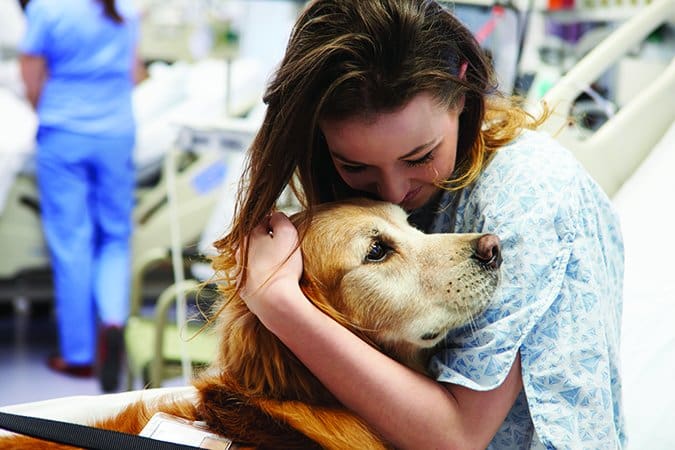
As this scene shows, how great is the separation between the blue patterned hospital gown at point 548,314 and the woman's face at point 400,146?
107 mm

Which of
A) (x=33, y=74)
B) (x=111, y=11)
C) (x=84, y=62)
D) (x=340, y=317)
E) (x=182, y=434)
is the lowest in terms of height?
(x=33, y=74)

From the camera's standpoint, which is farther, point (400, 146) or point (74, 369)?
point (74, 369)

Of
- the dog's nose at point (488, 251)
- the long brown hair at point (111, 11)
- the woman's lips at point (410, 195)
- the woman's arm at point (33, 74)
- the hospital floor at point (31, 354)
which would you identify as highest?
the dog's nose at point (488, 251)

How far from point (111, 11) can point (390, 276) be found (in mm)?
2816

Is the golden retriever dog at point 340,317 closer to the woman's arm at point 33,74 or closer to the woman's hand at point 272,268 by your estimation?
the woman's hand at point 272,268

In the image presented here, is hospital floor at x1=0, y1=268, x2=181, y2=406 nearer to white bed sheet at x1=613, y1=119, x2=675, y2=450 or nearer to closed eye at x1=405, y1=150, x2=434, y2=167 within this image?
white bed sheet at x1=613, y1=119, x2=675, y2=450

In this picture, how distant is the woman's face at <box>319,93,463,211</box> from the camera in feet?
3.95

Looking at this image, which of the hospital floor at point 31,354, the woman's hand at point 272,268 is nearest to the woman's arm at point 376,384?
the woman's hand at point 272,268

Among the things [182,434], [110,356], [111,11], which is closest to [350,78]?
[182,434]

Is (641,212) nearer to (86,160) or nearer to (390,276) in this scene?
(390,276)

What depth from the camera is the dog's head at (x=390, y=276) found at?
1255mm

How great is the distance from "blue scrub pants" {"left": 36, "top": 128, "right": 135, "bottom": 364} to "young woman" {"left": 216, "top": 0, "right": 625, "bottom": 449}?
2757 mm

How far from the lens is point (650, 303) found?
6.00ft

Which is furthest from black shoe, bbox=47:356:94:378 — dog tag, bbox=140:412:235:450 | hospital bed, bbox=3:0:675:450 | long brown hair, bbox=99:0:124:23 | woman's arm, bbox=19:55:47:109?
dog tag, bbox=140:412:235:450
